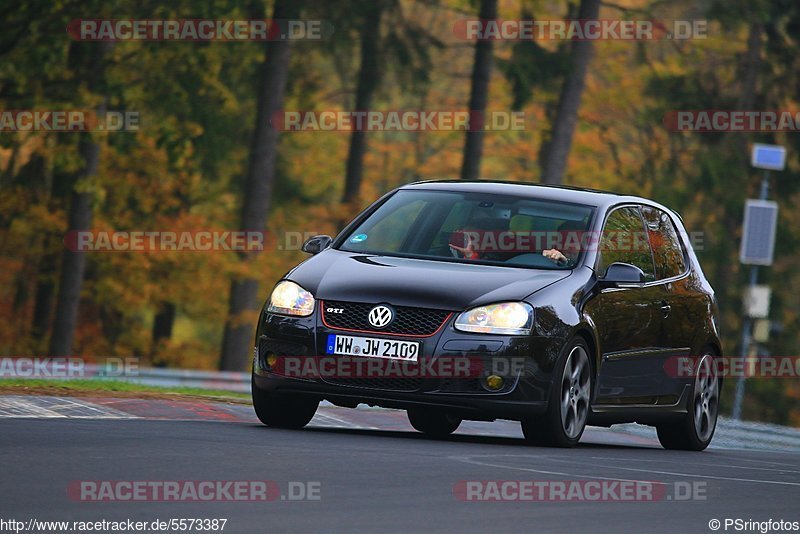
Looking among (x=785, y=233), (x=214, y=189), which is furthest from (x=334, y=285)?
(x=785, y=233)

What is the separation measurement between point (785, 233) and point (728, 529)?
36.8 metres

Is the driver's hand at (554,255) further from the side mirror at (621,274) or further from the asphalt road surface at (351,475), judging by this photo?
the asphalt road surface at (351,475)

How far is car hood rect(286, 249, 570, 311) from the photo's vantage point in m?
11.3

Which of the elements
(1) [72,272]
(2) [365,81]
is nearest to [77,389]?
(1) [72,272]

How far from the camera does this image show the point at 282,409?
1219 centimetres

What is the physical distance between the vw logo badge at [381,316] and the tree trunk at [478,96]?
2170 centimetres

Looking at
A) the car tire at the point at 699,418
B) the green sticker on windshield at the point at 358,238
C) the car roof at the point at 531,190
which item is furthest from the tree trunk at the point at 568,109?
the green sticker on windshield at the point at 358,238

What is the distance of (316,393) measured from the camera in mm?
11594

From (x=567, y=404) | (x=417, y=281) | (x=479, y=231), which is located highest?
(x=479, y=231)

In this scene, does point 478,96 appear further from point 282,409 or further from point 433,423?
point 282,409

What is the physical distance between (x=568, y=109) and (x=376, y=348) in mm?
20023

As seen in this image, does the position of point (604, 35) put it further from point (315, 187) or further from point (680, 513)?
point (680, 513)

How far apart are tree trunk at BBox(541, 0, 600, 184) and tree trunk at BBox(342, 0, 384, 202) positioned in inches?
236

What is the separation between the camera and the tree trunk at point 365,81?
36125 mm
